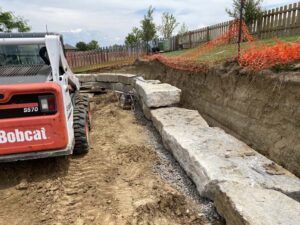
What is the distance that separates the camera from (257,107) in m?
4.54

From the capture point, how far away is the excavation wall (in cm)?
376

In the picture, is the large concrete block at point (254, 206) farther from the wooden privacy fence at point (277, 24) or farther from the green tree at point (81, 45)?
the green tree at point (81, 45)

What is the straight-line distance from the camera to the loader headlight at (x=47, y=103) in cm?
383

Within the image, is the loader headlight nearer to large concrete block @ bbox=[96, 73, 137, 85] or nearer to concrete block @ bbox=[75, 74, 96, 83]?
large concrete block @ bbox=[96, 73, 137, 85]

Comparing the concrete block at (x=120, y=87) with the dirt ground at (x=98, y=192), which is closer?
the dirt ground at (x=98, y=192)

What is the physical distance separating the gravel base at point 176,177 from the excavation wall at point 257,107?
47.6 inches

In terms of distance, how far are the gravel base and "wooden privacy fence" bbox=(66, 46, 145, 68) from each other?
17.2 meters

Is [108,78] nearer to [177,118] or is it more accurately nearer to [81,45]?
[177,118]

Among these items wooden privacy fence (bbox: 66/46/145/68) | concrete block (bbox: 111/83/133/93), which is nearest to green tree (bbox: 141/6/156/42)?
wooden privacy fence (bbox: 66/46/145/68)

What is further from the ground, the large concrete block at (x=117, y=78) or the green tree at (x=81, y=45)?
the green tree at (x=81, y=45)

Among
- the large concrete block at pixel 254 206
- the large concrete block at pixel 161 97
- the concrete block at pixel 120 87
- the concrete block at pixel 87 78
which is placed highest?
the large concrete block at pixel 161 97

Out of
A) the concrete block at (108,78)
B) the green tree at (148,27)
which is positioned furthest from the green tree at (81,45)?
the concrete block at (108,78)

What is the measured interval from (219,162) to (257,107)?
152 cm

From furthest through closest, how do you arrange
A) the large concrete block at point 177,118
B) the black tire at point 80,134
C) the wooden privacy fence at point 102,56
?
the wooden privacy fence at point 102,56 < the large concrete block at point 177,118 < the black tire at point 80,134
